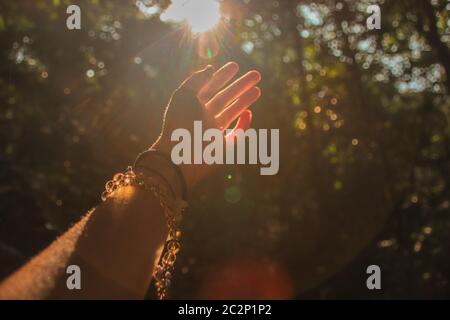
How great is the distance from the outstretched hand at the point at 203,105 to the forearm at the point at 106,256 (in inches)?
11.2

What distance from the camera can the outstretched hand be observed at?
1.42 m

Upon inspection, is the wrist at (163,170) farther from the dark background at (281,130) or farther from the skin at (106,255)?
the dark background at (281,130)

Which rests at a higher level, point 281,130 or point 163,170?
point 281,130

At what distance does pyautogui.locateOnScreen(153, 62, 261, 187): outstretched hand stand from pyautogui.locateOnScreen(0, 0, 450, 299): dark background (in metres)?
5.96

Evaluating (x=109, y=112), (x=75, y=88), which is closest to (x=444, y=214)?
(x=109, y=112)

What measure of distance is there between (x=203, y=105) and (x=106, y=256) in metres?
0.56

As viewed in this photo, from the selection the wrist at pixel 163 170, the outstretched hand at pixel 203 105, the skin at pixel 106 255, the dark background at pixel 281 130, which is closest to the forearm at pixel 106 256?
the skin at pixel 106 255

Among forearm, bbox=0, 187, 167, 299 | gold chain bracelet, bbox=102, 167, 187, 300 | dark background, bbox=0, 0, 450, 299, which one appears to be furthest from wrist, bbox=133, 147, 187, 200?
dark background, bbox=0, 0, 450, 299

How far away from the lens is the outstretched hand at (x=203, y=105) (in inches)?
55.8

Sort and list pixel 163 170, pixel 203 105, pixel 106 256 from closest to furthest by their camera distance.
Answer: pixel 106 256 < pixel 163 170 < pixel 203 105

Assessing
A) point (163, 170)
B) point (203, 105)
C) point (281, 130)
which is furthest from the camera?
point (281, 130)

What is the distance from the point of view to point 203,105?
1.45 m

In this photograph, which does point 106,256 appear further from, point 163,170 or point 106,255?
point 163,170

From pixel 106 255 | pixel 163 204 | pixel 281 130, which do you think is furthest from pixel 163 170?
pixel 281 130
